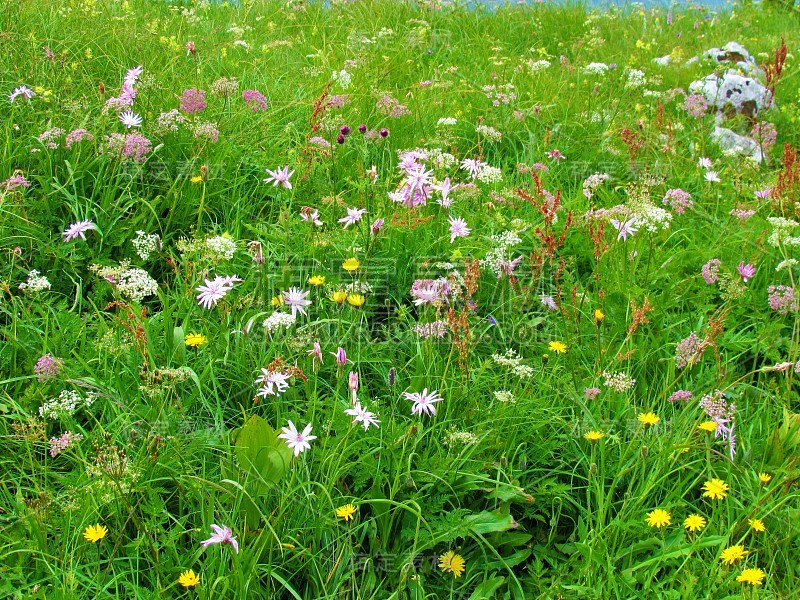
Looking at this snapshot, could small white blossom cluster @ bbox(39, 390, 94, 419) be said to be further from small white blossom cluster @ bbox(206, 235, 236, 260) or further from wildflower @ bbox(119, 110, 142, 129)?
wildflower @ bbox(119, 110, 142, 129)

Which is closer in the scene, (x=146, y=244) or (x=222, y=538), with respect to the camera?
(x=222, y=538)

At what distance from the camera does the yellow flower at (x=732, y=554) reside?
5.90 ft

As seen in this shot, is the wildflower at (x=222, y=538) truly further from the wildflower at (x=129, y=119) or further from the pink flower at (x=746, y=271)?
the pink flower at (x=746, y=271)

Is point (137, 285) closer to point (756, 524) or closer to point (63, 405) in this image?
point (63, 405)

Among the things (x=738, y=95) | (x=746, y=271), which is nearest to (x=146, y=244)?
(x=746, y=271)

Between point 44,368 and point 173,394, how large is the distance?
371 millimetres

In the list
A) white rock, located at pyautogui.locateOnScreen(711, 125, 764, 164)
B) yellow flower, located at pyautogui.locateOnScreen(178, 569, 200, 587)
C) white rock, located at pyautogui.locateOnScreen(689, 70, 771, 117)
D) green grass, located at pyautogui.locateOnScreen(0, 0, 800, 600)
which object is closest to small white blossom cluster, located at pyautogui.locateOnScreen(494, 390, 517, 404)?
green grass, located at pyautogui.locateOnScreen(0, 0, 800, 600)

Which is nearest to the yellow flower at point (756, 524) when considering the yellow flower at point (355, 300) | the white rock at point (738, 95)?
the yellow flower at point (355, 300)

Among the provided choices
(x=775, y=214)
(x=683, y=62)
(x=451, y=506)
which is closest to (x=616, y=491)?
(x=451, y=506)

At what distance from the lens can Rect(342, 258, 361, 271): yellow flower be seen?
8.52 ft

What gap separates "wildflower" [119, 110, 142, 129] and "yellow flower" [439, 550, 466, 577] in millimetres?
2198

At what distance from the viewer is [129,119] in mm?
3062

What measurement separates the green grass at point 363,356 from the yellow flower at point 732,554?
46 millimetres

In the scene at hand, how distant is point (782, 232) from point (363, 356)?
1.82 metres
